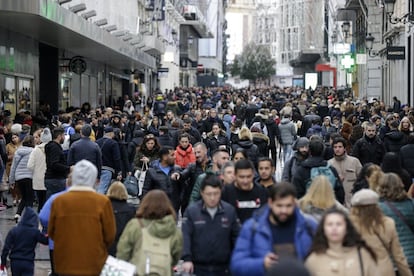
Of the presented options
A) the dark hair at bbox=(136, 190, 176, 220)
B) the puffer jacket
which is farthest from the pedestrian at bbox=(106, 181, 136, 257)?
the puffer jacket

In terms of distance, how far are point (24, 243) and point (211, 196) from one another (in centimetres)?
280

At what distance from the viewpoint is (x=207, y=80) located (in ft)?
383

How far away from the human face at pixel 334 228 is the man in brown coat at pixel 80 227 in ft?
7.49

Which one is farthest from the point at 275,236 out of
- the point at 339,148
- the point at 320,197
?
the point at 339,148

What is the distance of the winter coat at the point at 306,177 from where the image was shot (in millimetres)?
10484

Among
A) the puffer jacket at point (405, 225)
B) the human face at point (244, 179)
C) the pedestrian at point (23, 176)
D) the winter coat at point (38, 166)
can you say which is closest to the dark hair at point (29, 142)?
the pedestrian at point (23, 176)

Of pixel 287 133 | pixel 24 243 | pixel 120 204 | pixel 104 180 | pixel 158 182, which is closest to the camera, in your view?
pixel 120 204

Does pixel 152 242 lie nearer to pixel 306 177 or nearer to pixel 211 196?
pixel 211 196

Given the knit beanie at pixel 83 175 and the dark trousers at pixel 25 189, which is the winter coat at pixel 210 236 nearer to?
the knit beanie at pixel 83 175

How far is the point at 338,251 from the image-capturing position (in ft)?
20.8

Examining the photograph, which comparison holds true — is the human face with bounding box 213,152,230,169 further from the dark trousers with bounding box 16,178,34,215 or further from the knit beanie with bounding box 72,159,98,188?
the dark trousers with bounding box 16,178,34,215

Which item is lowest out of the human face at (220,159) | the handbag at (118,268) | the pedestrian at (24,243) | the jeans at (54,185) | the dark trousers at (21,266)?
the dark trousers at (21,266)

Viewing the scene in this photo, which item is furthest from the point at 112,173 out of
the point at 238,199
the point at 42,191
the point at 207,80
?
the point at 207,80

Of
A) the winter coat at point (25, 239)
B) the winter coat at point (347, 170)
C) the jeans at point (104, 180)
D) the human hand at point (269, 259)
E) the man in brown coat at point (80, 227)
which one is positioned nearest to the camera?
the human hand at point (269, 259)
